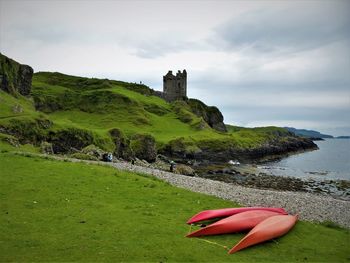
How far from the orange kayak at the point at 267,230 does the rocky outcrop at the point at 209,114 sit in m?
168

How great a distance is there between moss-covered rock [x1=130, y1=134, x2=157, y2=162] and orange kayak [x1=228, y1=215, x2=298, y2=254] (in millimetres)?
65165

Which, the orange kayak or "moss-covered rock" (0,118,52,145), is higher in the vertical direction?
"moss-covered rock" (0,118,52,145)

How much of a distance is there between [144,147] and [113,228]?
67777mm

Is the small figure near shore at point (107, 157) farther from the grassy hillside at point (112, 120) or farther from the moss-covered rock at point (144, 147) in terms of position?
the moss-covered rock at point (144, 147)

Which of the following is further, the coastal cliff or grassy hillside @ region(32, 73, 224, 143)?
grassy hillside @ region(32, 73, 224, 143)

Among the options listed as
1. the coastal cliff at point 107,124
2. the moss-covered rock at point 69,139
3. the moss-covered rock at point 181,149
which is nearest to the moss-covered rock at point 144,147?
the coastal cliff at point 107,124

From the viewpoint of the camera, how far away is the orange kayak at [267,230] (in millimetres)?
15044

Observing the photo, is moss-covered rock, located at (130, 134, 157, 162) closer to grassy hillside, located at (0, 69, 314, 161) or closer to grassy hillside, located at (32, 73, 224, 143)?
grassy hillside, located at (0, 69, 314, 161)

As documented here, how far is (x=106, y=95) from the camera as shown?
531ft

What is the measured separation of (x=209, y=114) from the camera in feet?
643

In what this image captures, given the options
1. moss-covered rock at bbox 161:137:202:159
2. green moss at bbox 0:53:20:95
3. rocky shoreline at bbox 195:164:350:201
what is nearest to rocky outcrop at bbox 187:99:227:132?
moss-covered rock at bbox 161:137:202:159

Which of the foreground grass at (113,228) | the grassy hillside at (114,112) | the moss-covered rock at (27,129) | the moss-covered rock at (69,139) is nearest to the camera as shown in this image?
the foreground grass at (113,228)

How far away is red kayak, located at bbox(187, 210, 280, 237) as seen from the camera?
16.3 metres

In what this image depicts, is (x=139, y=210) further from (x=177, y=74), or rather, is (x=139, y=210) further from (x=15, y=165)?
(x=177, y=74)
